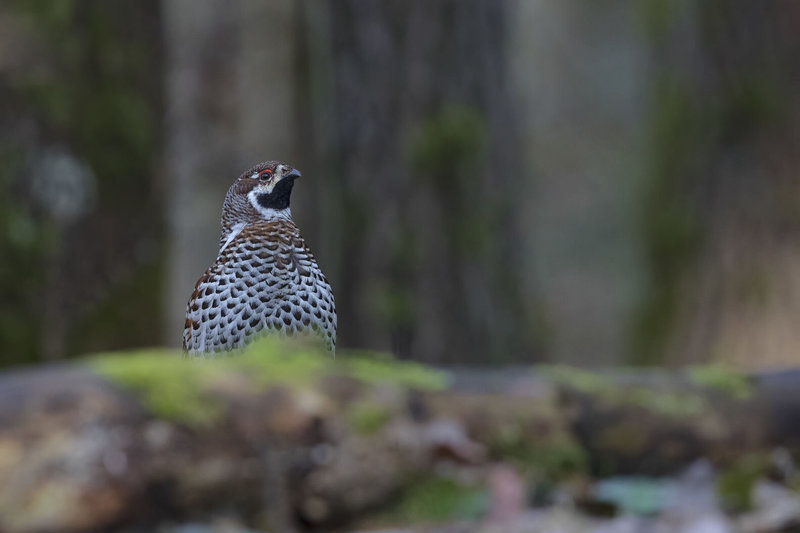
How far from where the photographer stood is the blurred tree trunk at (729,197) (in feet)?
21.1

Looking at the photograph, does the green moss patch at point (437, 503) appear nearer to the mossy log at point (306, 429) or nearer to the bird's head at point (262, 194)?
the mossy log at point (306, 429)

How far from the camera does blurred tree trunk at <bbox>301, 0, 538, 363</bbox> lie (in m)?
6.35

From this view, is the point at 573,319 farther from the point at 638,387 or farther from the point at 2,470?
the point at 2,470

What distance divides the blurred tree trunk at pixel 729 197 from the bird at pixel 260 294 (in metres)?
4.19

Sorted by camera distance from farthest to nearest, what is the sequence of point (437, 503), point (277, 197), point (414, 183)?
point (414, 183) → point (277, 197) → point (437, 503)

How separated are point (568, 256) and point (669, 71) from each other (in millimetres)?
14490

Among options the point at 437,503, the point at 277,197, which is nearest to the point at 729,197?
the point at 277,197

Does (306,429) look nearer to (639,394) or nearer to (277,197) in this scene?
(277,197)

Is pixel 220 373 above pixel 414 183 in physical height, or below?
below

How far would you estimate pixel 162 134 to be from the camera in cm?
568

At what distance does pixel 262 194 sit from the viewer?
10.3ft

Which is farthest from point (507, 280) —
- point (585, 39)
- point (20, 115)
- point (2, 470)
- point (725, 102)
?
point (585, 39)

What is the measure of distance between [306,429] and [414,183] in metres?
3.85

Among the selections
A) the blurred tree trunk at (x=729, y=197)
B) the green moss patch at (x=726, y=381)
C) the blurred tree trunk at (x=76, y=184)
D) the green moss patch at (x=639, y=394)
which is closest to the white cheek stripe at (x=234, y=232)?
the green moss patch at (x=639, y=394)
